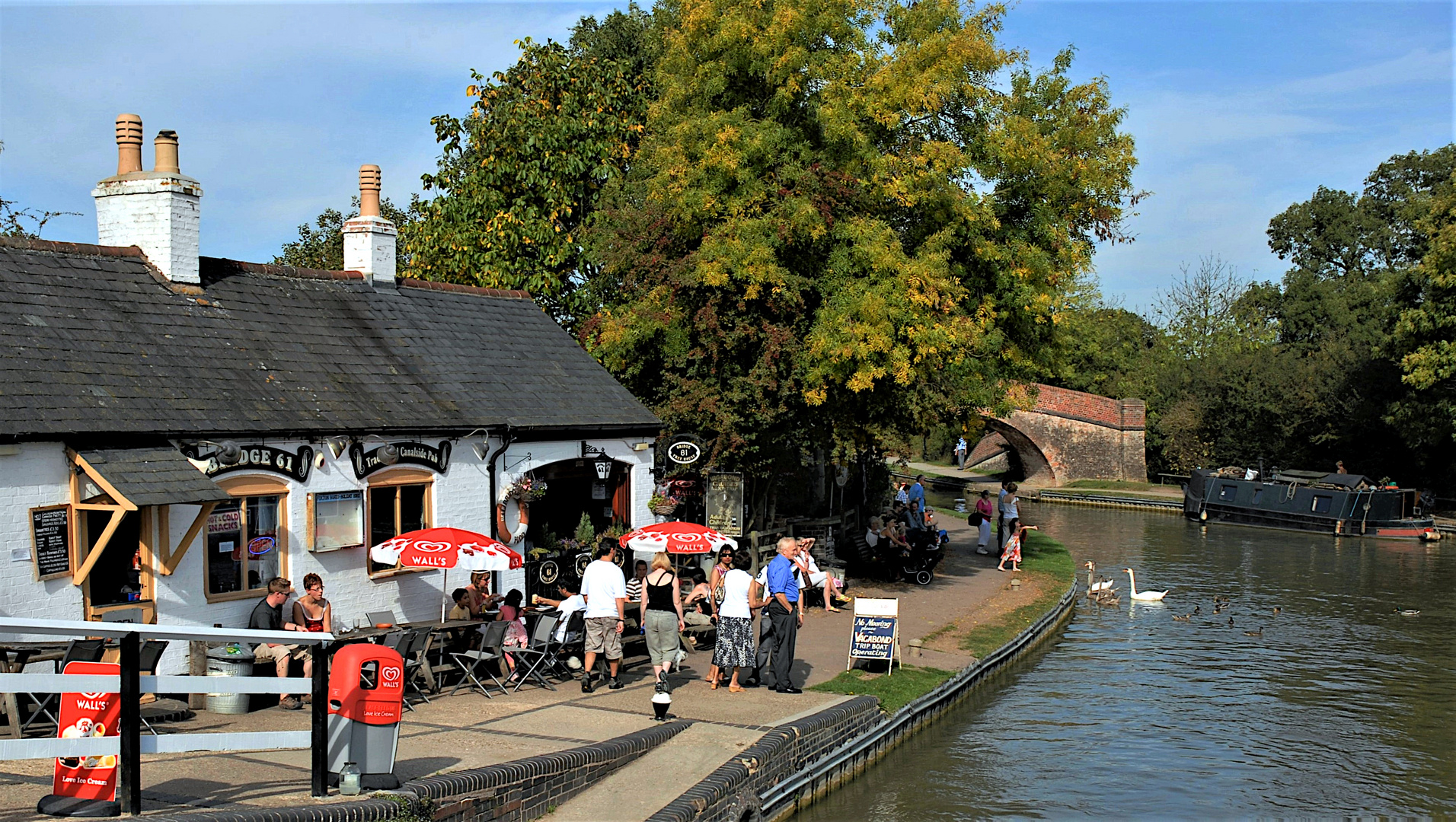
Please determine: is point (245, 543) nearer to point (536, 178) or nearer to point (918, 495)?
point (536, 178)

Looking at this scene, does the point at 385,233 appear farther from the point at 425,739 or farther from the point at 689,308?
the point at 425,739

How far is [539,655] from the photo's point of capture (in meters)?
13.6

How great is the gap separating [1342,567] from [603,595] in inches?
908

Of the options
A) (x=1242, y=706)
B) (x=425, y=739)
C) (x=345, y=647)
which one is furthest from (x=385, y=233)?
(x=1242, y=706)

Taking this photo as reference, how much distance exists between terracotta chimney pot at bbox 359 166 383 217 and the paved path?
8092 millimetres

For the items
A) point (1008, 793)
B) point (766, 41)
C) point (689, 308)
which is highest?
point (766, 41)

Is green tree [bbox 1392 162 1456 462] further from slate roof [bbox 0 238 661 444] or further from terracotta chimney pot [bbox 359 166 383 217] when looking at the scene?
terracotta chimney pot [bbox 359 166 383 217]

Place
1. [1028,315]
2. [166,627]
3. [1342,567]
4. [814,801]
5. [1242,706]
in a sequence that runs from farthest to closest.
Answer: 1. [1342,567]
2. [1028,315]
3. [1242,706]
4. [814,801]
5. [166,627]

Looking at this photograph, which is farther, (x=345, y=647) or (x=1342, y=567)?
(x=1342, y=567)

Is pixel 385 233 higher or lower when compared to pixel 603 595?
higher

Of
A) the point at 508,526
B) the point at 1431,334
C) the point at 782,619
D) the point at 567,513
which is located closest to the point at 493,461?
the point at 508,526

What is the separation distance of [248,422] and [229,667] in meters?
2.78

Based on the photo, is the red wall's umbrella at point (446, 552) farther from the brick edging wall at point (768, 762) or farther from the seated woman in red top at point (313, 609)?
the brick edging wall at point (768, 762)

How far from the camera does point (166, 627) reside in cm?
711
